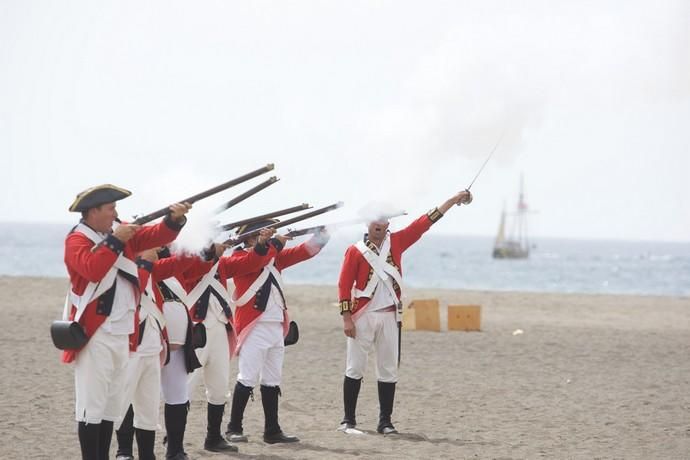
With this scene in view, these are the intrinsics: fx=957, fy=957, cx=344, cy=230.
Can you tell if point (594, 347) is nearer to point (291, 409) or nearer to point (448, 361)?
point (448, 361)

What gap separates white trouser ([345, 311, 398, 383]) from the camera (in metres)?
8.97

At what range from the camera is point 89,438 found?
239 inches

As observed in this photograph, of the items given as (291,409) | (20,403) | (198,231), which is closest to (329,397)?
(291,409)

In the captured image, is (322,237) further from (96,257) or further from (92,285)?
(96,257)

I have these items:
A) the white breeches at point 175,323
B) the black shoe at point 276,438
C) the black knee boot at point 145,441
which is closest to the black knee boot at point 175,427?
the black knee boot at point 145,441

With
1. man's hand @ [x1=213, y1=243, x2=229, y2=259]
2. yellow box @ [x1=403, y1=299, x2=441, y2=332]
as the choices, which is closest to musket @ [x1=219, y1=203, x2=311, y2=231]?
man's hand @ [x1=213, y1=243, x2=229, y2=259]

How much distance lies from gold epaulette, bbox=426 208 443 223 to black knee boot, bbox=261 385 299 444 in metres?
2.10

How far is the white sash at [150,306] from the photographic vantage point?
21.9 ft

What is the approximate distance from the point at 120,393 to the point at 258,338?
7.69 feet

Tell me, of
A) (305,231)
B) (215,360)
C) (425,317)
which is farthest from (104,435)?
→ (425,317)

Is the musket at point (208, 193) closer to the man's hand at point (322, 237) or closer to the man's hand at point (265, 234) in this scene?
the man's hand at point (265, 234)

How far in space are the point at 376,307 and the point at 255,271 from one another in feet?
4.07

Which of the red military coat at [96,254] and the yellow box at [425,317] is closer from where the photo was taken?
the red military coat at [96,254]

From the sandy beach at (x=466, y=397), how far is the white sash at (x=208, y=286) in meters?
1.30
